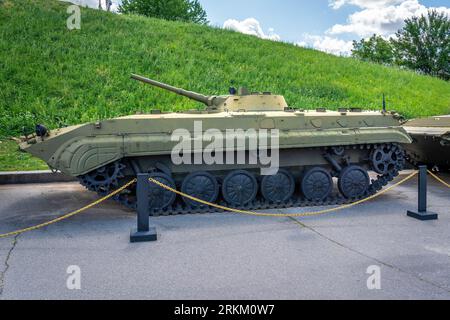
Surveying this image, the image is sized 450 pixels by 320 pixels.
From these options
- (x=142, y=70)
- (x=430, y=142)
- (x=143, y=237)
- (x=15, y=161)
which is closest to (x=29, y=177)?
(x=15, y=161)

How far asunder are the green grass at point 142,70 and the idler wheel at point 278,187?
973 cm

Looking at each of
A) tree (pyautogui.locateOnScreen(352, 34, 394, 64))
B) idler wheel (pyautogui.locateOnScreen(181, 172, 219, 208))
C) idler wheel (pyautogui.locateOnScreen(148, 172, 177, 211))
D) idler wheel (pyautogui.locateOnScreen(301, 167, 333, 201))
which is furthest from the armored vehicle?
tree (pyautogui.locateOnScreen(352, 34, 394, 64))

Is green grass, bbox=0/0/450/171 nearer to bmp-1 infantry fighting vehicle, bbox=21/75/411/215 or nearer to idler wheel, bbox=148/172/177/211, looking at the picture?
bmp-1 infantry fighting vehicle, bbox=21/75/411/215

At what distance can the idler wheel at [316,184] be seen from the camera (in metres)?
8.94

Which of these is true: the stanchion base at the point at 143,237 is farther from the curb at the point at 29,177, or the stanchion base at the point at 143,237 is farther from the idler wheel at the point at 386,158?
the curb at the point at 29,177

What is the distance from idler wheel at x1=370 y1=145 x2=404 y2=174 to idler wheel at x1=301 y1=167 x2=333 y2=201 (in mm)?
1029

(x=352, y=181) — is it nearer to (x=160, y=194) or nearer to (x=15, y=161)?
(x=160, y=194)

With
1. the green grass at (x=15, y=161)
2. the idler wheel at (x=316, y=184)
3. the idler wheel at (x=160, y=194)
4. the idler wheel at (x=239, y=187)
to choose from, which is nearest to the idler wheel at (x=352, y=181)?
the idler wheel at (x=316, y=184)

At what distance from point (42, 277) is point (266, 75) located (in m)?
19.9

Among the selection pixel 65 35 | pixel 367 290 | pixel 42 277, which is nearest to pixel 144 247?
pixel 42 277

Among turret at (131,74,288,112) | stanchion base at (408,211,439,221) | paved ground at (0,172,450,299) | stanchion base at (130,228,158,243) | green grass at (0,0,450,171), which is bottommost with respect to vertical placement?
paved ground at (0,172,450,299)

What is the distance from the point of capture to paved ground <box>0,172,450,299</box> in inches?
195

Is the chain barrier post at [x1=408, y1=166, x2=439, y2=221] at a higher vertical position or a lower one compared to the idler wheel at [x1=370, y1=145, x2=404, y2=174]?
lower

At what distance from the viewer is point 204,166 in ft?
28.4
